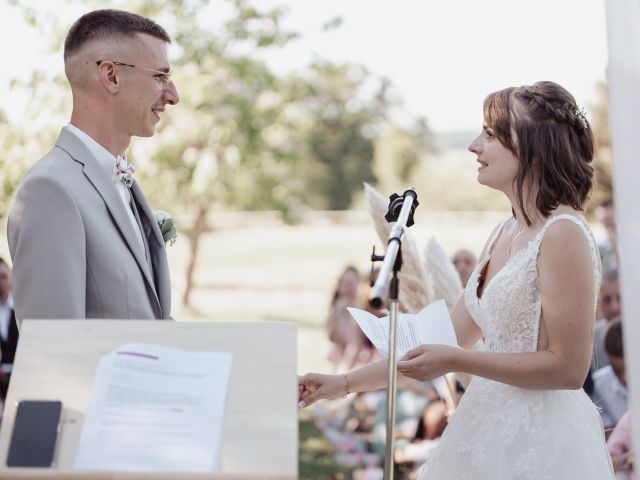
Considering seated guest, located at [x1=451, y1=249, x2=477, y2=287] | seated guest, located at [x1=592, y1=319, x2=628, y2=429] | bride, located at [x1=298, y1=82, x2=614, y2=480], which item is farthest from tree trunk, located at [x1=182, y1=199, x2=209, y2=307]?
bride, located at [x1=298, y1=82, x2=614, y2=480]

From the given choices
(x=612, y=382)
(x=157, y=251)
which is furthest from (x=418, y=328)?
(x=612, y=382)

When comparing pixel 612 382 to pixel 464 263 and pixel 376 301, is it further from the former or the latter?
pixel 376 301

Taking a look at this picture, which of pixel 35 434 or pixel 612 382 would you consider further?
pixel 612 382

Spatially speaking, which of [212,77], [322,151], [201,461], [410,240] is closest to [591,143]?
[410,240]

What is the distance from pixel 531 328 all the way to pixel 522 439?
34 cm

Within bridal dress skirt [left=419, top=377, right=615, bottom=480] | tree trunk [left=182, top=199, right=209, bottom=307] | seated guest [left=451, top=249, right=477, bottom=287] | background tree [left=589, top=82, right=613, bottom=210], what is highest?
background tree [left=589, top=82, right=613, bottom=210]

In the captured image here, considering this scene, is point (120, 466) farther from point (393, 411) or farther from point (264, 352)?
point (393, 411)

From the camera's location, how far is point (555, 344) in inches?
103

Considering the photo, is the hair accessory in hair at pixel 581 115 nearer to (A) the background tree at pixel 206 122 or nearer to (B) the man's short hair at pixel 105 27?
(B) the man's short hair at pixel 105 27

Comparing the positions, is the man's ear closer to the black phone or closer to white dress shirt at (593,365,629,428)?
the black phone

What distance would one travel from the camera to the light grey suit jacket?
2496 millimetres

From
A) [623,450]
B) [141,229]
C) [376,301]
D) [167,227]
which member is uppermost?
[167,227]

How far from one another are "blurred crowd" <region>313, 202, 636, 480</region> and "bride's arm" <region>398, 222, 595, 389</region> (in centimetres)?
102

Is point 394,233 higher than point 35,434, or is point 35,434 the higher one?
point 394,233
